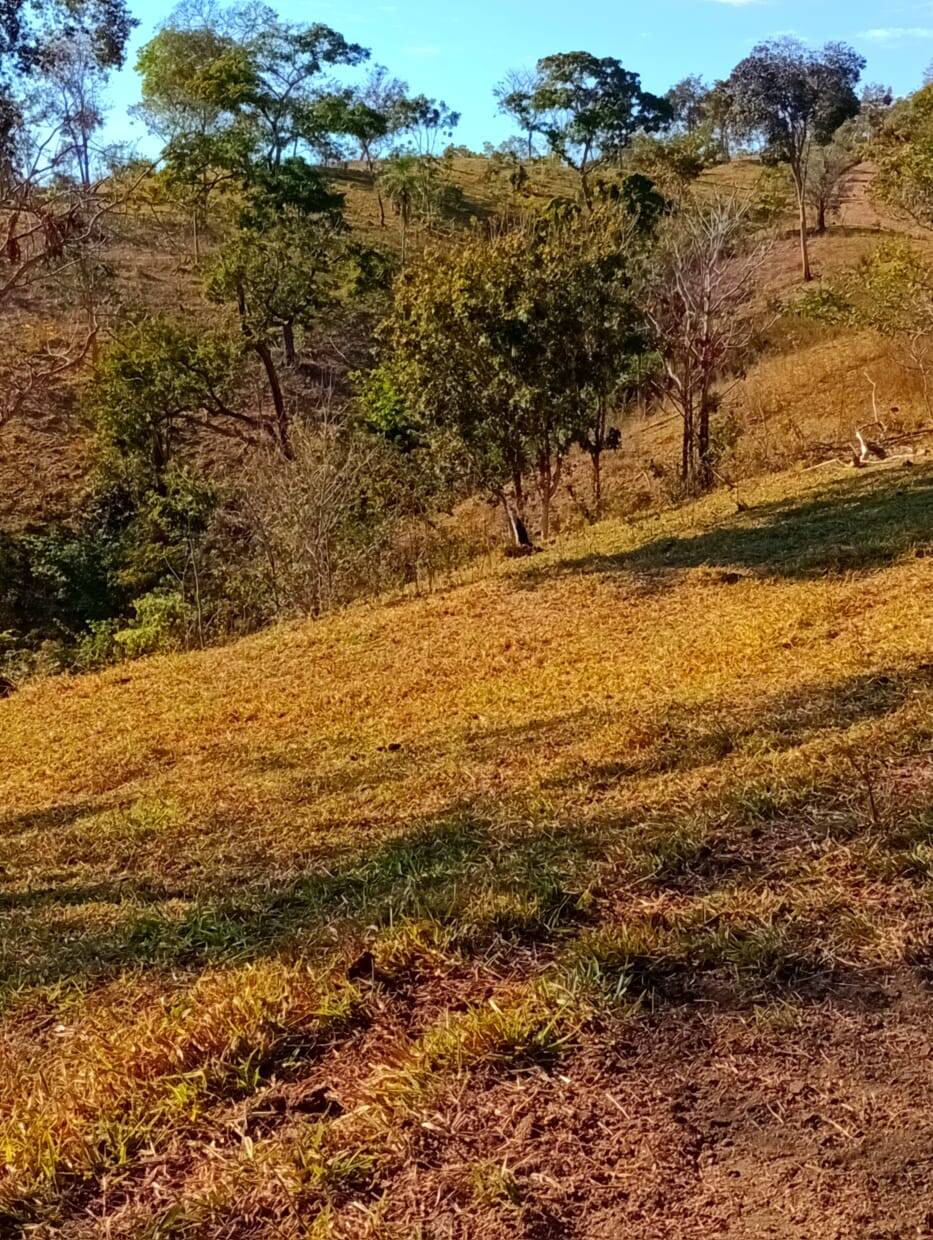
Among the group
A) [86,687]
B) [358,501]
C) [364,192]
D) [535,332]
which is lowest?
[86,687]

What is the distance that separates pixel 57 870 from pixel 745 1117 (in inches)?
128

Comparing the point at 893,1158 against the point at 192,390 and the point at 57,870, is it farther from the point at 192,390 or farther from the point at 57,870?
the point at 192,390

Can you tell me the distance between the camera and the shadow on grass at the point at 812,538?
8227 mm

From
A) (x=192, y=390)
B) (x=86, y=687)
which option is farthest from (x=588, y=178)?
(x=86, y=687)

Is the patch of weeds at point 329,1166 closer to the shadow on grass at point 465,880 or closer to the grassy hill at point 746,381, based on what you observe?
the shadow on grass at point 465,880

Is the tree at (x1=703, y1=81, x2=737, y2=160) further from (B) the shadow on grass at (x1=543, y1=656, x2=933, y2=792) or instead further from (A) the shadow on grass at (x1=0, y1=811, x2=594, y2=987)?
(A) the shadow on grass at (x1=0, y1=811, x2=594, y2=987)

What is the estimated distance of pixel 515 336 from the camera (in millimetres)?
10891

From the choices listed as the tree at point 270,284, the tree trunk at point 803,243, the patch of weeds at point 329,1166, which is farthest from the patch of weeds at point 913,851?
the tree trunk at point 803,243

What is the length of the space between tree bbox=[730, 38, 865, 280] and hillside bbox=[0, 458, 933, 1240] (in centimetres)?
3219

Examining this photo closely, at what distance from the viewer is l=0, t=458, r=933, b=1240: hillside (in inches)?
60.7

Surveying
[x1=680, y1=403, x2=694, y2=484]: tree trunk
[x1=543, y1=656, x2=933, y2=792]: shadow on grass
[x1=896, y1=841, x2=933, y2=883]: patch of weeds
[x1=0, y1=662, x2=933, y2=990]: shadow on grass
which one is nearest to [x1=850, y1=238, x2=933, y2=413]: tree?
[x1=680, y1=403, x2=694, y2=484]: tree trunk

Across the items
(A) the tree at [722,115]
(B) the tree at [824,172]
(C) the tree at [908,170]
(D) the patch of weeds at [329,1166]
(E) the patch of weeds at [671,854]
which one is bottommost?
(D) the patch of weeds at [329,1166]

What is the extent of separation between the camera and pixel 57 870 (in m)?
4.09

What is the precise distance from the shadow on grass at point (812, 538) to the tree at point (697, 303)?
10.7 ft
